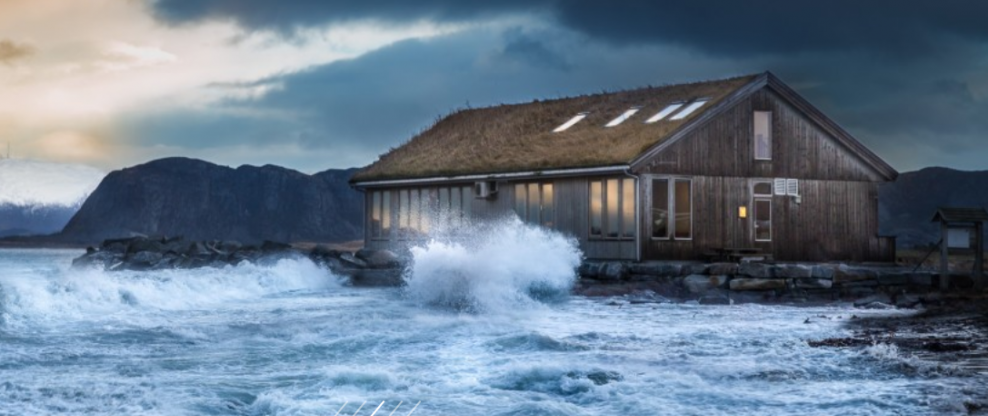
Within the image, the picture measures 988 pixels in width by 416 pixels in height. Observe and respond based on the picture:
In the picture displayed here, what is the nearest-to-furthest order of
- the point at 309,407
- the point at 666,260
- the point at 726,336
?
the point at 309,407, the point at 726,336, the point at 666,260

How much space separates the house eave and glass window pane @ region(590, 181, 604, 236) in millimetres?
437

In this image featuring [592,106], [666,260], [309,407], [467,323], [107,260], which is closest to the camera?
[309,407]

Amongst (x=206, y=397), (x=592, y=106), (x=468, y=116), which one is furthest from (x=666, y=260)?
(x=206, y=397)

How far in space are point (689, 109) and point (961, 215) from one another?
8.10 metres

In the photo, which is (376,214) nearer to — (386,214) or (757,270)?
(386,214)

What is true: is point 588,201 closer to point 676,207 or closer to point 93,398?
point 676,207

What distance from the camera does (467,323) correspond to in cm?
2119

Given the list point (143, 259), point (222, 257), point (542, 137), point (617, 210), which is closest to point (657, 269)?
point (617, 210)

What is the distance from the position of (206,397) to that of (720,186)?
21.6 m

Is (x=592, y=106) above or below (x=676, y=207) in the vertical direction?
above

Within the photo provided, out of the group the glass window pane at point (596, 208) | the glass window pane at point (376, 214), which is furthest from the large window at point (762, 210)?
the glass window pane at point (376, 214)

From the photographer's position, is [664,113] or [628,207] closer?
[628,207]

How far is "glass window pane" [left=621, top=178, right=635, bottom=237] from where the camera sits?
31.1 m

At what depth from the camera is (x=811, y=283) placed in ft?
93.7
